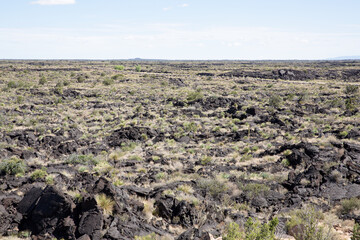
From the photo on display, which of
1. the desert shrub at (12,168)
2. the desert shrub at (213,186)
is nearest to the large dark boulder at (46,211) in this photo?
the desert shrub at (12,168)

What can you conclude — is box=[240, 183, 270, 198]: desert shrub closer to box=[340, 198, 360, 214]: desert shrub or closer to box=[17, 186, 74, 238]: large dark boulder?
box=[340, 198, 360, 214]: desert shrub

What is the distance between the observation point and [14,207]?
845 centimetres

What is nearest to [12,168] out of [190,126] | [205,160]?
[205,160]

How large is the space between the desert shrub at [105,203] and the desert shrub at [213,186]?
471 cm

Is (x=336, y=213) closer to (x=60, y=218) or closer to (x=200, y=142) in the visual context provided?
(x=60, y=218)

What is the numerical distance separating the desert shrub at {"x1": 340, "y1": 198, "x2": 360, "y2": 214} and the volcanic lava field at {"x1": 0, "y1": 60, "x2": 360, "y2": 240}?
0.04m

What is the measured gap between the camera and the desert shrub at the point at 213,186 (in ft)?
37.9

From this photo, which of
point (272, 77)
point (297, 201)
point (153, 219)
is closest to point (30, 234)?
point (153, 219)

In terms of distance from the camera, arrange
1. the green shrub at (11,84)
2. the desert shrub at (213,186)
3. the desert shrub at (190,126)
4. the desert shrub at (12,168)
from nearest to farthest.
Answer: the desert shrub at (213,186), the desert shrub at (12,168), the desert shrub at (190,126), the green shrub at (11,84)

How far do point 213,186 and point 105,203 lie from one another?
5270 mm

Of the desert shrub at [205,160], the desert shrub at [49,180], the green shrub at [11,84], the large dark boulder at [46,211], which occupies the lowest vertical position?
the desert shrub at [205,160]

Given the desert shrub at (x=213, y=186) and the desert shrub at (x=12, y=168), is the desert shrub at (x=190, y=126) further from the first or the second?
the desert shrub at (x=12, y=168)

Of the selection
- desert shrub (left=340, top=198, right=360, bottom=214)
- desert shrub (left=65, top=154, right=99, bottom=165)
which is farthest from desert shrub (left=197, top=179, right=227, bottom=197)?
desert shrub (left=65, top=154, right=99, bottom=165)

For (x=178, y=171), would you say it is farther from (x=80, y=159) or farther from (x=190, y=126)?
(x=190, y=126)
